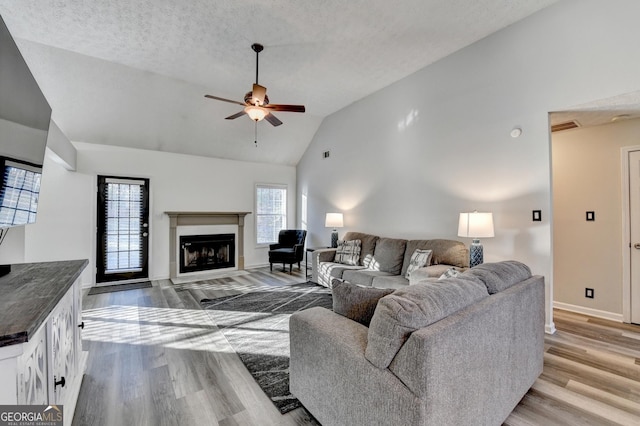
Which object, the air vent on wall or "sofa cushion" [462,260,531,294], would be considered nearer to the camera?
"sofa cushion" [462,260,531,294]

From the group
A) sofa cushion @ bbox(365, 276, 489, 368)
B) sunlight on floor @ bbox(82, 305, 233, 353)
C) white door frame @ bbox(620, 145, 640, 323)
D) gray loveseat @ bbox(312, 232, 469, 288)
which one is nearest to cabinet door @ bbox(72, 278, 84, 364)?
sunlight on floor @ bbox(82, 305, 233, 353)

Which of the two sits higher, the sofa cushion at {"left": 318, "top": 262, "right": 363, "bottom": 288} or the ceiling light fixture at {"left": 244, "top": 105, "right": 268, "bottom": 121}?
the ceiling light fixture at {"left": 244, "top": 105, "right": 268, "bottom": 121}

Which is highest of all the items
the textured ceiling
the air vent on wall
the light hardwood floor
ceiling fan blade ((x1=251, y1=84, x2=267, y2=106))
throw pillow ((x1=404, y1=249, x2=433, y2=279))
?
ceiling fan blade ((x1=251, y1=84, x2=267, y2=106))

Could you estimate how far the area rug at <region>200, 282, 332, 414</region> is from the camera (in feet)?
7.28

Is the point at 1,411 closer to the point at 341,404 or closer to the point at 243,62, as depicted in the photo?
the point at 341,404

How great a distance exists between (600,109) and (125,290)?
7018 mm

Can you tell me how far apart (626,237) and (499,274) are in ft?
9.09

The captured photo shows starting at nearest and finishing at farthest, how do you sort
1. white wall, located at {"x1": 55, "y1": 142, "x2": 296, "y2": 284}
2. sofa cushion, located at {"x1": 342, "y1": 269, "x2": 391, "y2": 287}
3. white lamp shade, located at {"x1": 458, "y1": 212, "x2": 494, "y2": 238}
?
1. white lamp shade, located at {"x1": 458, "y1": 212, "x2": 494, "y2": 238}
2. sofa cushion, located at {"x1": 342, "y1": 269, "x2": 391, "y2": 287}
3. white wall, located at {"x1": 55, "y1": 142, "x2": 296, "y2": 284}

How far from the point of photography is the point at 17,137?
1.70 metres

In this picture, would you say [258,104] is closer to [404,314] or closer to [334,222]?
[334,222]

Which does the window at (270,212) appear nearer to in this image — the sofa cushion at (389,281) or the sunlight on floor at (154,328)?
the sunlight on floor at (154,328)

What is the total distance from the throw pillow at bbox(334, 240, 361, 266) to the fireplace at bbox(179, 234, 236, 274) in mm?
2864

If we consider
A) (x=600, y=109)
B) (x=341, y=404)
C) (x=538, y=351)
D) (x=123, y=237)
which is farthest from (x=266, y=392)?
(x=123, y=237)

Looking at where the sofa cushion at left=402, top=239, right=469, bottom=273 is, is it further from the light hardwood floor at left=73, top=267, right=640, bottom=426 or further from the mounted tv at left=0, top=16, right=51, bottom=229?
the mounted tv at left=0, top=16, right=51, bottom=229
